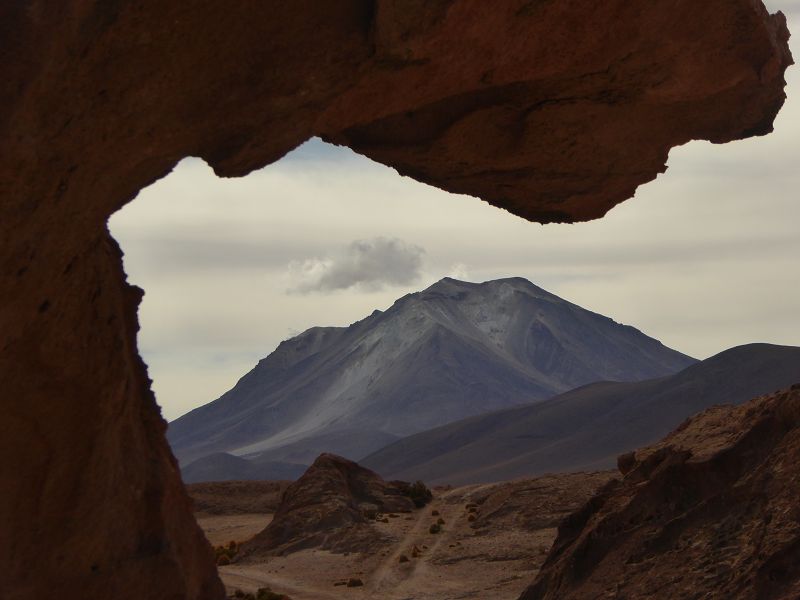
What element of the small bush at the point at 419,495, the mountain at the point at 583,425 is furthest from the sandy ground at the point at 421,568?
the mountain at the point at 583,425

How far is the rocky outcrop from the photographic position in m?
33.0

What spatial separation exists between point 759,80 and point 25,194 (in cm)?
1103

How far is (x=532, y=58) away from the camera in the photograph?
520 inches

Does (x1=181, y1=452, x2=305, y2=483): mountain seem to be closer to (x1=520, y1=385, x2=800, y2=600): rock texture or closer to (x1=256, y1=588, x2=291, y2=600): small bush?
(x1=256, y1=588, x2=291, y2=600): small bush

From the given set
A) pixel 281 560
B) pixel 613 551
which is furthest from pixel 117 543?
pixel 281 560

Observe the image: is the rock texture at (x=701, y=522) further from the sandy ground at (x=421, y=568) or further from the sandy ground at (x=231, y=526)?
the sandy ground at (x=231, y=526)

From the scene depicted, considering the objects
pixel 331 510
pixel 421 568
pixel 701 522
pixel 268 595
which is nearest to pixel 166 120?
pixel 701 522

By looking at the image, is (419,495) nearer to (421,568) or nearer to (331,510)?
(331,510)

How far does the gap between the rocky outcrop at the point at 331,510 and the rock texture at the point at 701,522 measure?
15419mm

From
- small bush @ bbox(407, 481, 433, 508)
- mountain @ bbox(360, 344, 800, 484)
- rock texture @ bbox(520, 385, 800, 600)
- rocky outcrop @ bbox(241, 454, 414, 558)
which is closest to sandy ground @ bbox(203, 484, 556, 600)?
rocky outcrop @ bbox(241, 454, 414, 558)

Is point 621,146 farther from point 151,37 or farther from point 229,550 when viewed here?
point 229,550

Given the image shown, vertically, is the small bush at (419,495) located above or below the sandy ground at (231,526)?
above

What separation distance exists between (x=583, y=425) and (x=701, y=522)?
381 ft

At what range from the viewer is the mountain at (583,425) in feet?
371
